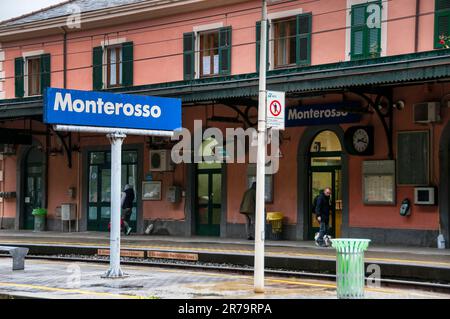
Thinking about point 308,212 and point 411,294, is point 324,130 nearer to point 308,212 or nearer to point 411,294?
point 308,212

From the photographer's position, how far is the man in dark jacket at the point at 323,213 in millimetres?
19875

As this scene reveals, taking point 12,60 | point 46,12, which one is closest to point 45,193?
point 12,60

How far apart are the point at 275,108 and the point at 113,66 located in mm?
15681

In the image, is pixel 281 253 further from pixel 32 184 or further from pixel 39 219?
pixel 32 184

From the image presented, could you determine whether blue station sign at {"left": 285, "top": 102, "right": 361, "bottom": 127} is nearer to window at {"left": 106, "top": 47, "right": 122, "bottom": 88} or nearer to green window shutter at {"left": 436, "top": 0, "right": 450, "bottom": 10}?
green window shutter at {"left": 436, "top": 0, "right": 450, "bottom": 10}

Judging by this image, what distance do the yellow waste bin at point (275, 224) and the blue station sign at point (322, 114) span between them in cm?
256

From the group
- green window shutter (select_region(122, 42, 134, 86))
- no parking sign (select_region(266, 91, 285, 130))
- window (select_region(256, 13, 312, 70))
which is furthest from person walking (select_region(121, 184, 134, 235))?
no parking sign (select_region(266, 91, 285, 130))

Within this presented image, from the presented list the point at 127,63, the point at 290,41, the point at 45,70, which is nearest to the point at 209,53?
the point at 290,41

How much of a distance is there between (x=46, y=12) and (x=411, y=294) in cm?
2229

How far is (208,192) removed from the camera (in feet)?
81.5

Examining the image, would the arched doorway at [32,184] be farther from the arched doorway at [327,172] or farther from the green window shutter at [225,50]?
the arched doorway at [327,172]

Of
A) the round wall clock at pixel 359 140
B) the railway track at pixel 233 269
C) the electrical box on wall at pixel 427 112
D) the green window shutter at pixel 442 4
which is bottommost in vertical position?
the railway track at pixel 233 269

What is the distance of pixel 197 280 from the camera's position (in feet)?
46.5

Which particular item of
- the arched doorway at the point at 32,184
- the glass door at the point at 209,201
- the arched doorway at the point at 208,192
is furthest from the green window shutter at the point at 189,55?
the arched doorway at the point at 32,184
